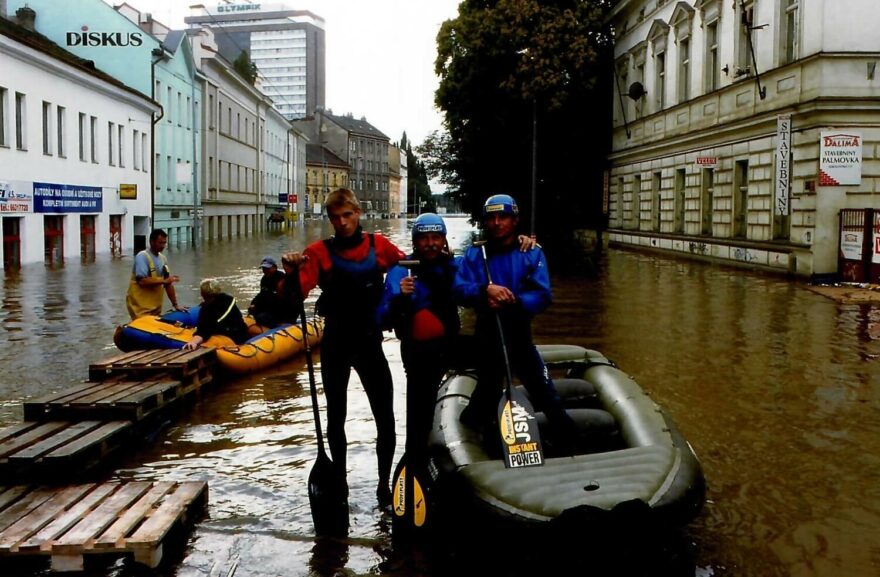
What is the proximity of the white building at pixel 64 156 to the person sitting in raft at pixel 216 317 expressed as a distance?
1804 centimetres

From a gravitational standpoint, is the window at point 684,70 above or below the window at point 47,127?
above

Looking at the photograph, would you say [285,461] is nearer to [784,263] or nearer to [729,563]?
[729,563]

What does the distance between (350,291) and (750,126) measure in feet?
74.9

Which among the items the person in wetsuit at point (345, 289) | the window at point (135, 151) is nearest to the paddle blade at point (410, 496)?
the person in wetsuit at point (345, 289)

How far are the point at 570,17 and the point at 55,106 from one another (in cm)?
2027

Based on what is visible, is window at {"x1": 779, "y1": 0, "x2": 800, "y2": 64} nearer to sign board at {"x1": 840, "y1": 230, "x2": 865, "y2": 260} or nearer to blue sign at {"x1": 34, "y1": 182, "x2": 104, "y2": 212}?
sign board at {"x1": 840, "y1": 230, "x2": 865, "y2": 260}

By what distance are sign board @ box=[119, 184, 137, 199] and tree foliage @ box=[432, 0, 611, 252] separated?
46.9 feet

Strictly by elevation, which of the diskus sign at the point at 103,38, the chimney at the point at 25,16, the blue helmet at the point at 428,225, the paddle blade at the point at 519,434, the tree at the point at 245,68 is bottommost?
the paddle blade at the point at 519,434

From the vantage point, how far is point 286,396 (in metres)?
9.87

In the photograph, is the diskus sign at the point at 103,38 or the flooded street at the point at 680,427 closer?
the flooded street at the point at 680,427

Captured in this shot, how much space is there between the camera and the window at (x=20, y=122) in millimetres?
28141

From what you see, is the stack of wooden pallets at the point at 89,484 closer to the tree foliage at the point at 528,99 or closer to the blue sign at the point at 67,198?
the blue sign at the point at 67,198

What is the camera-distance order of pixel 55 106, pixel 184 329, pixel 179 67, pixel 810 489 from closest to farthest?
pixel 810 489, pixel 184 329, pixel 55 106, pixel 179 67

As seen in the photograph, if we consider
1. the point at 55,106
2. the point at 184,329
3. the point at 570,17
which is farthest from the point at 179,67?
the point at 184,329
